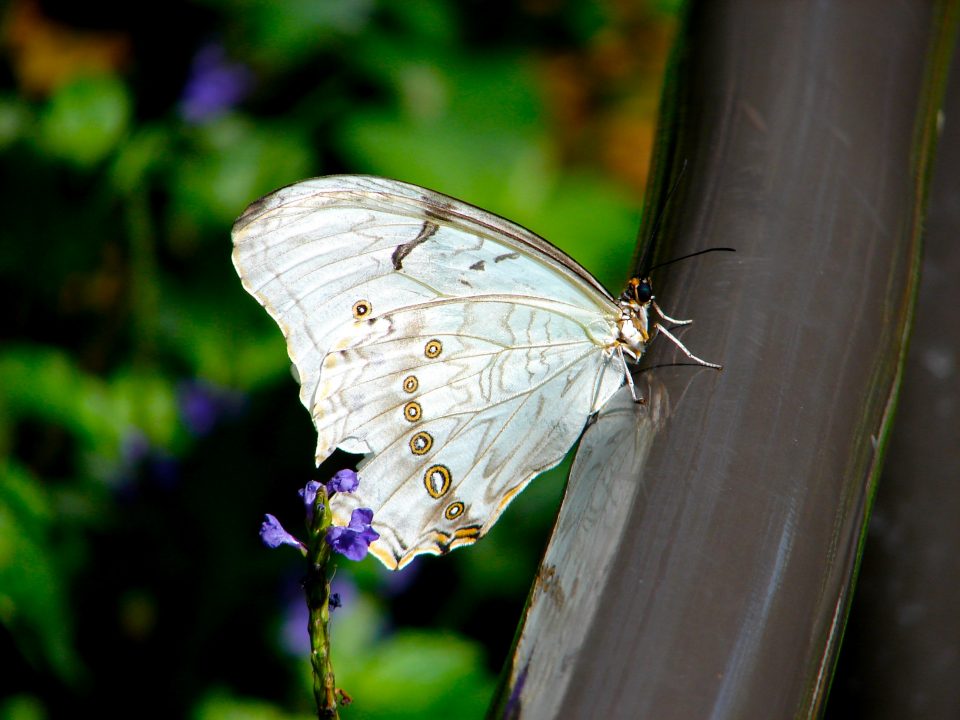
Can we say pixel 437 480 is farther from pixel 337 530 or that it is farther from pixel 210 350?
pixel 210 350

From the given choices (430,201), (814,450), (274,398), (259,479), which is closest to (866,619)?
(814,450)

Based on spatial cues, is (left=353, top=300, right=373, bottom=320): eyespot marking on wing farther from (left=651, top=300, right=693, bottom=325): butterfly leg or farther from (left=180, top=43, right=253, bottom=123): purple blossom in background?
(left=180, top=43, right=253, bottom=123): purple blossom in background

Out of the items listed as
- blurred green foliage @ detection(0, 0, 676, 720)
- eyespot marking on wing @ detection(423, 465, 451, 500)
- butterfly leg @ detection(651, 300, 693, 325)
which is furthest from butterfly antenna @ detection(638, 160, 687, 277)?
blurred green foliage @ detection(0, 0, 676, 720)

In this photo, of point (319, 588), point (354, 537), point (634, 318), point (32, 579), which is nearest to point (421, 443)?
point (634, 318)

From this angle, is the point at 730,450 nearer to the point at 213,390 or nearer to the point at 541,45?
the point at 213,390

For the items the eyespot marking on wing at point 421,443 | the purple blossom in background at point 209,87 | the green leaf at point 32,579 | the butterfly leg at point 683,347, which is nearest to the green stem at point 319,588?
the butterfly leg at point 683,347

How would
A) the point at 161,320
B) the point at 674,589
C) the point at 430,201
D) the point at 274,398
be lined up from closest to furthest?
the point at 674,589 < the point at 430,201 < the point at 274,398 < the point at 161,320
